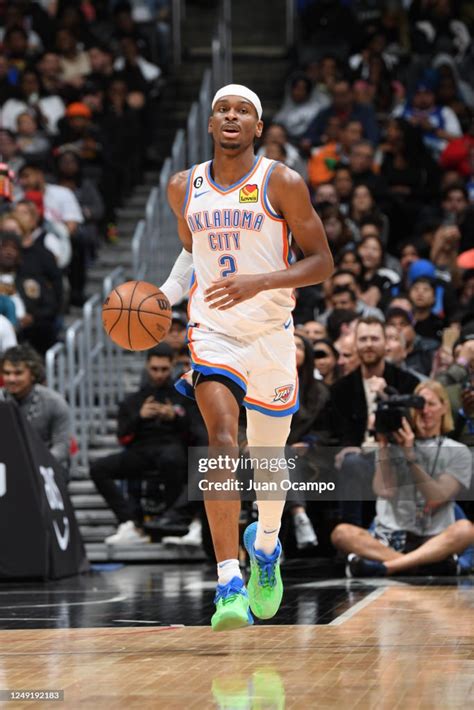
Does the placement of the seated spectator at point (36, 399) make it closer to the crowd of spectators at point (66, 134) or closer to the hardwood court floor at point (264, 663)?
the crowd of spectators at point (66, 134)

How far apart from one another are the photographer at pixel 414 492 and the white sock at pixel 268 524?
9.80 feet

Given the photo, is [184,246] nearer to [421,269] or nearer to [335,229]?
[421,269]

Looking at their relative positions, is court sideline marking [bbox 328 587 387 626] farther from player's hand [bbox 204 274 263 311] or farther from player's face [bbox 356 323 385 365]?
player's face [bbox 356 323 385 365]

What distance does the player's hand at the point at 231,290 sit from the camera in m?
6.80

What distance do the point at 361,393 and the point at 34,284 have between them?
4.32m

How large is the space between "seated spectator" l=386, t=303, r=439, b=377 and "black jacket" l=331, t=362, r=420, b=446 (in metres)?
1.06

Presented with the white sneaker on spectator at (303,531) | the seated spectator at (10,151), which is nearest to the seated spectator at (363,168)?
the seated spectator at (10,151)

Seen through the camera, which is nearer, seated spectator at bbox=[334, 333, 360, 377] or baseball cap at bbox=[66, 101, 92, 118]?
seated spectator at bbox=[334, 333, 360, 377]

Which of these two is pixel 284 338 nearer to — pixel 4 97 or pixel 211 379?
pixel 211 379

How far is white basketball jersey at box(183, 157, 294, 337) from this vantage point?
23.6ft

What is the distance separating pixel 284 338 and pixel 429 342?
567 centimetres

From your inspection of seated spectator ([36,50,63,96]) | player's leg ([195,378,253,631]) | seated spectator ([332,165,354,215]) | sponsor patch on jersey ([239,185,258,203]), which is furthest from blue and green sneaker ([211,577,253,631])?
seated spectator ([36,50,63,96])

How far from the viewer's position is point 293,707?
5.26m

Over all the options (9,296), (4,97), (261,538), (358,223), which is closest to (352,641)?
(261,538)
